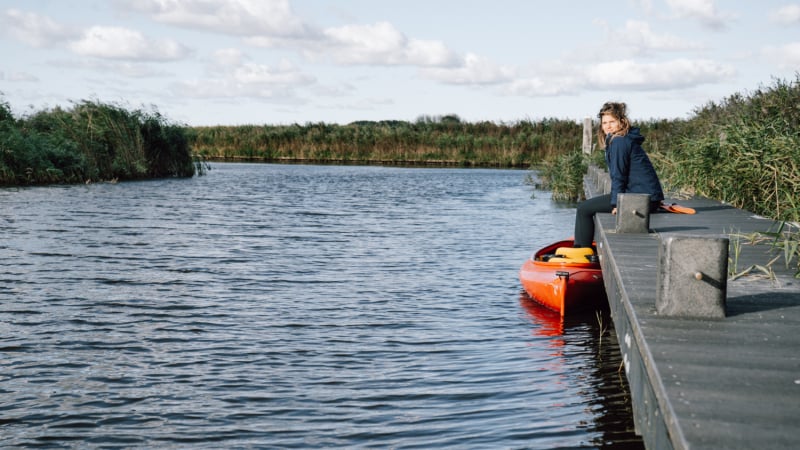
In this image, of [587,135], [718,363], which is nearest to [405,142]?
[587,135]

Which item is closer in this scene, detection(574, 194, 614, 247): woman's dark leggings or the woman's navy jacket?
the woman's navy jacket

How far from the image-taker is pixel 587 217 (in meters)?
10.4

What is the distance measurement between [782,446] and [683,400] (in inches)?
19.9

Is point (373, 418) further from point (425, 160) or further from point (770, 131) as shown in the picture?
Result: point (425, 160)

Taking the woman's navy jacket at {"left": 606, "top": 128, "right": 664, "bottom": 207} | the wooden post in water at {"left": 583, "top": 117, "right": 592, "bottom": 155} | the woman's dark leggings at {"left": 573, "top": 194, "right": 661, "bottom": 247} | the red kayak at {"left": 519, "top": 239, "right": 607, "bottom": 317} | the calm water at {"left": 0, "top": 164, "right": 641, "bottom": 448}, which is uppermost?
the wooden post in water at {"left": 583, "top": 117, "right": 592, "bottom": 155}

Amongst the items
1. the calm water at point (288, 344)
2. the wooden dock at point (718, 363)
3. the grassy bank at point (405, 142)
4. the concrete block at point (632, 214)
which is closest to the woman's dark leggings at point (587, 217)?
the calm water at point (288, 344)

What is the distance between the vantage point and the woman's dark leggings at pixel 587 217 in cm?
1016

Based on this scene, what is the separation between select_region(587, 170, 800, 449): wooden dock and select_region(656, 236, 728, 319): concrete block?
8cm

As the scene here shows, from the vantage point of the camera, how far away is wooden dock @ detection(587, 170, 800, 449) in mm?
3193

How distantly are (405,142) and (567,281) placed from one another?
41246 mm

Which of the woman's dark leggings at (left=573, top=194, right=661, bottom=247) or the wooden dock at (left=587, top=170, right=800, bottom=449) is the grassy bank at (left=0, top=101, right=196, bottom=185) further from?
the wooden dock at (left=587, top=170, right=800, bottom=449)

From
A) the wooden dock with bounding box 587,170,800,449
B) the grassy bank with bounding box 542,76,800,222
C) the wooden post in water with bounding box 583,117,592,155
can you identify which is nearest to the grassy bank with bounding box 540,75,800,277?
the grassy bank with bounding box 542,76,800,222

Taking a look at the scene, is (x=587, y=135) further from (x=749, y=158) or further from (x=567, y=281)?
(x=567, y=281)

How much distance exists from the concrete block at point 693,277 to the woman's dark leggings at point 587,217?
5323 mm
